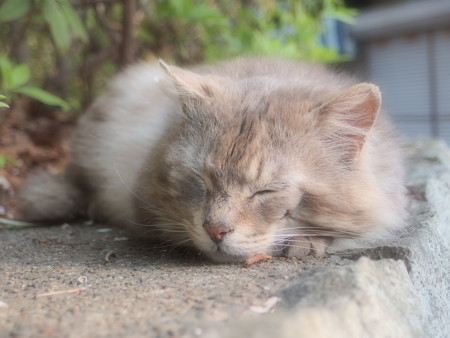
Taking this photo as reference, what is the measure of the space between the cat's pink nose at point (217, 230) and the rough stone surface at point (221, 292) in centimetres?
12

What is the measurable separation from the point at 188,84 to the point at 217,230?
68 cm

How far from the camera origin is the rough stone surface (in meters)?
1.43

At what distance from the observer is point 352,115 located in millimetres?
2125

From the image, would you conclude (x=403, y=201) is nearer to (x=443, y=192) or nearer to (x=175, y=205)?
(x=443, y=192)

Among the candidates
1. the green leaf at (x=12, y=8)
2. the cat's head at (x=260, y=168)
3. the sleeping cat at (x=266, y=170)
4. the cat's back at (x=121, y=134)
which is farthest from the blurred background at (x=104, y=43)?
the cat's head at (x=260, y=168)

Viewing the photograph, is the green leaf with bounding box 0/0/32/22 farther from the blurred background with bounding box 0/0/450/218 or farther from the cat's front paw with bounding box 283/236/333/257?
the cat's front paw with bounding box 283/236/333/257

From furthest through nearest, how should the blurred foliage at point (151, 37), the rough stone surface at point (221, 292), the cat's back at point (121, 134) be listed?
1. the blurred foliage at point (151, 37)
2. the cat's back at point (121, 134)
3. the rough stone surface at point (221, 292)

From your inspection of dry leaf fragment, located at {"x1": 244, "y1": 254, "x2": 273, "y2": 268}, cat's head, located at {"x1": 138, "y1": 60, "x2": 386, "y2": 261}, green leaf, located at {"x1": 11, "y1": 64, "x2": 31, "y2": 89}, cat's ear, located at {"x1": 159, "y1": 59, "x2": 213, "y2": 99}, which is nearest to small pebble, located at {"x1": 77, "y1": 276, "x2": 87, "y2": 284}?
cat's head, located at {"x1": 138, "y1": 60, "x2": 386, "y2": 261}

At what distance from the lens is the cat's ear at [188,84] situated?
7.43ft

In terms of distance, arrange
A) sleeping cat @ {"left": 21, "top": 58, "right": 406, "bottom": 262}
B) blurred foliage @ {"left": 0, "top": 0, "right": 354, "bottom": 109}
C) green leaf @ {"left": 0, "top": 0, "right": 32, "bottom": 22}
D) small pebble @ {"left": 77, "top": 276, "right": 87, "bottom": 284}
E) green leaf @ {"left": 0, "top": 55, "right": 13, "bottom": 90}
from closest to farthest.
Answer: small pebble @ {"left": 77, "top": 276, "right": 87, "bottom": 284} < sleeping cat @ {"left": 21, "top": 58, "right": 406, "bottom": 262} < green leaf @ {"left": 0, "top": 0, "right": 32, "bottom": 22} < green leaf @ {"left": 0, "top": 55, "right": 13, "bottom": 90} < blurred foliage @ {"left": 0, "top": 0, "right": 354, "bottom": 109}

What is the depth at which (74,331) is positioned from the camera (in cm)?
144

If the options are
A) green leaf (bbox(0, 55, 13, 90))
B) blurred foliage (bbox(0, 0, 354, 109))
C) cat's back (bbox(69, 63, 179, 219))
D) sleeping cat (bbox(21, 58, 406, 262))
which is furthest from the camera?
blurred foliage (bbox(0, 0, 354, 109))

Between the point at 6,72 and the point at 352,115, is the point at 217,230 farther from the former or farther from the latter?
the point at 6,72

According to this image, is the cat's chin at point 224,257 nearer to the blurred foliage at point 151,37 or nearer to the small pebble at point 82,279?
the small pebble at point 82,279
